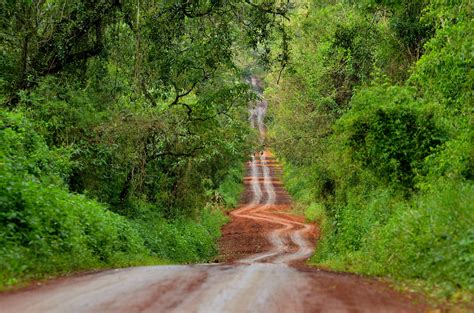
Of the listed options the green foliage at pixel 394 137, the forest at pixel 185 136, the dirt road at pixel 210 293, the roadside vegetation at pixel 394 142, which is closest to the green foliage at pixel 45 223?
the forest at pixel 185 136

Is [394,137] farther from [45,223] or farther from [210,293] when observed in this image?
[210,293]

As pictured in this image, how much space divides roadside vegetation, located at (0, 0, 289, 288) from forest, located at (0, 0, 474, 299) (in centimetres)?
6

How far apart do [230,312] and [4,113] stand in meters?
10.3

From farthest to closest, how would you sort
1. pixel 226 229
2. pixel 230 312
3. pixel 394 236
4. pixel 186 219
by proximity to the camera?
pixel 226 229 → pixel 186 219 → pixel 394 236 → pixel 230 312

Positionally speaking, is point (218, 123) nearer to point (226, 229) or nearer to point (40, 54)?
point (40, 54)

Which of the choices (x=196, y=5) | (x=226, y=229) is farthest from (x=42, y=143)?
(x=226, y=229)

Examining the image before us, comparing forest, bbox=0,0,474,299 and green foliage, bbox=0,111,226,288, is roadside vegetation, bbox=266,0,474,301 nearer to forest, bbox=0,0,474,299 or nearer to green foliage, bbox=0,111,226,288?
forest, bbox=0,0,474,299

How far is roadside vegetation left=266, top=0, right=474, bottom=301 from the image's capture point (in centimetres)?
1061

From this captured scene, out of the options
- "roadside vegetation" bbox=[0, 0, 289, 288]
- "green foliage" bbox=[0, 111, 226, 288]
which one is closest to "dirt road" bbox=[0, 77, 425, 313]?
"green foliage" bbox=[0, 111, 226, 288]

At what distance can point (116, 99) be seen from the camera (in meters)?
19.9

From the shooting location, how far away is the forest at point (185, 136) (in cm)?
1112

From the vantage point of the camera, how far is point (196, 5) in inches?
673

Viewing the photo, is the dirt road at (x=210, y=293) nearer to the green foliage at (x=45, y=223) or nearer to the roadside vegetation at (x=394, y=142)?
the green foliage at (x=45, y=223)

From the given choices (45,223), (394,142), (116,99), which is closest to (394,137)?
(394,142)
